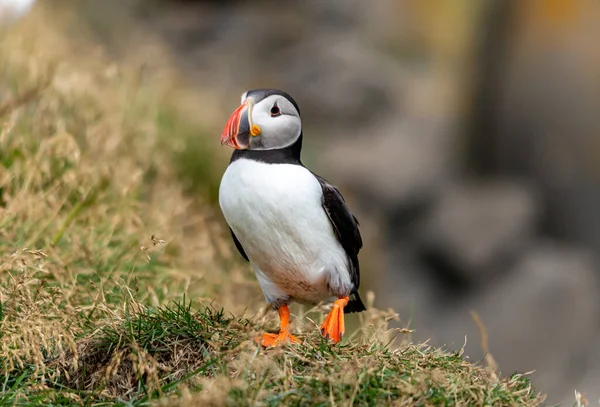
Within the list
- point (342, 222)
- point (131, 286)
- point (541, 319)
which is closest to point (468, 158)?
point (541, 319)

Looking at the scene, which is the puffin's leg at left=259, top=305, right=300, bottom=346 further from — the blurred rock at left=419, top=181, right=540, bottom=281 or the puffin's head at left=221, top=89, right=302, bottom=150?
the blurred rock at left=419, top=181, right=540, bottom=281

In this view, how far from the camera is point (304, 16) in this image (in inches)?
534

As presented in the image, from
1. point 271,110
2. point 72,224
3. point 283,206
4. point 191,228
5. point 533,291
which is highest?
point 271,110

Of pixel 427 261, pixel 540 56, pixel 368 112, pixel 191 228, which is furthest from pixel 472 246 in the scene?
pixel 191 228

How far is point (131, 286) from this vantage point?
4.18 meters

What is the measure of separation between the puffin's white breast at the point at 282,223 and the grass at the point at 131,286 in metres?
0.25

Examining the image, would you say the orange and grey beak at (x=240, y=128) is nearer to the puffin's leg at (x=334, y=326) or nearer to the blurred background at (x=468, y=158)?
the puffin's leg at (x=334, y=326)

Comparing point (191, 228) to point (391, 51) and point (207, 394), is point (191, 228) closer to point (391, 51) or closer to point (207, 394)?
point (207, 394)

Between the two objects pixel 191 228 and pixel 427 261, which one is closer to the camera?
pixel 191 228

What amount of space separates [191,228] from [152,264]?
147 cm

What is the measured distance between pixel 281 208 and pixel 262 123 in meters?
0.34

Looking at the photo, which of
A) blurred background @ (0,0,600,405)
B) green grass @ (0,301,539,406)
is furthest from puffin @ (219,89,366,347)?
blurred background @ (0,0,600,405)

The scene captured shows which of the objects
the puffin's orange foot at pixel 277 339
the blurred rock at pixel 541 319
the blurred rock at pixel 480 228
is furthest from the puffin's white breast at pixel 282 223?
the blurred rock at pixel 480 228

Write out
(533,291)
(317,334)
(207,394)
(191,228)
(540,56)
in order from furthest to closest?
(540,56)
(533,291)
(191,228)
(317,334)
(207,394)
